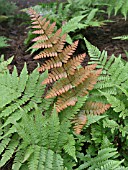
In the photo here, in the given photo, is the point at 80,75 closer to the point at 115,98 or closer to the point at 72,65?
the point at 72,65

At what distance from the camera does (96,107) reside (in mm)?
Result: 2980

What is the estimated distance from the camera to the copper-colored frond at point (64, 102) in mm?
2932

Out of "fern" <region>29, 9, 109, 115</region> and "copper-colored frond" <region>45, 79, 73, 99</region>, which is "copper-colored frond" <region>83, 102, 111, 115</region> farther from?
"copper-colored frond" <region>45, 79, 73, 99</region>

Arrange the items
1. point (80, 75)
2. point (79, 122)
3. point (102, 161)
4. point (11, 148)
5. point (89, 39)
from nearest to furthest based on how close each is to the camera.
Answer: point (102, 161)
point (11, 148)
point (79, 122)
point (80, 75)
point (89, 39)

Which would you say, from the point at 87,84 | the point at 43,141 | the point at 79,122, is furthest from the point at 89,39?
the point at 43,141

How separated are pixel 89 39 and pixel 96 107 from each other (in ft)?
7.61

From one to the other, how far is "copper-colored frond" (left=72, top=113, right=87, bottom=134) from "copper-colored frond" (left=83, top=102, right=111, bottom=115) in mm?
80

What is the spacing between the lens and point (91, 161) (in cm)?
277

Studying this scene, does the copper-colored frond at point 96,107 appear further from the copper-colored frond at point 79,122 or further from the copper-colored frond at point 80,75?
the copper-colored frond at point 80,75

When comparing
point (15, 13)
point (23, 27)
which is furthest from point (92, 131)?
point (15, 13)

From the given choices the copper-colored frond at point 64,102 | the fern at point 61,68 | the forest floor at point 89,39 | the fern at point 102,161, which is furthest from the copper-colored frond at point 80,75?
the forest floor at point 89,39

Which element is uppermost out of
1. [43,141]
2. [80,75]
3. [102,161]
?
[80,75]

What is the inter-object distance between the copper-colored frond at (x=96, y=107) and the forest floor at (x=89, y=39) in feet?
5.36

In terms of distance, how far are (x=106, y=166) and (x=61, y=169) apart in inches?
14.6
